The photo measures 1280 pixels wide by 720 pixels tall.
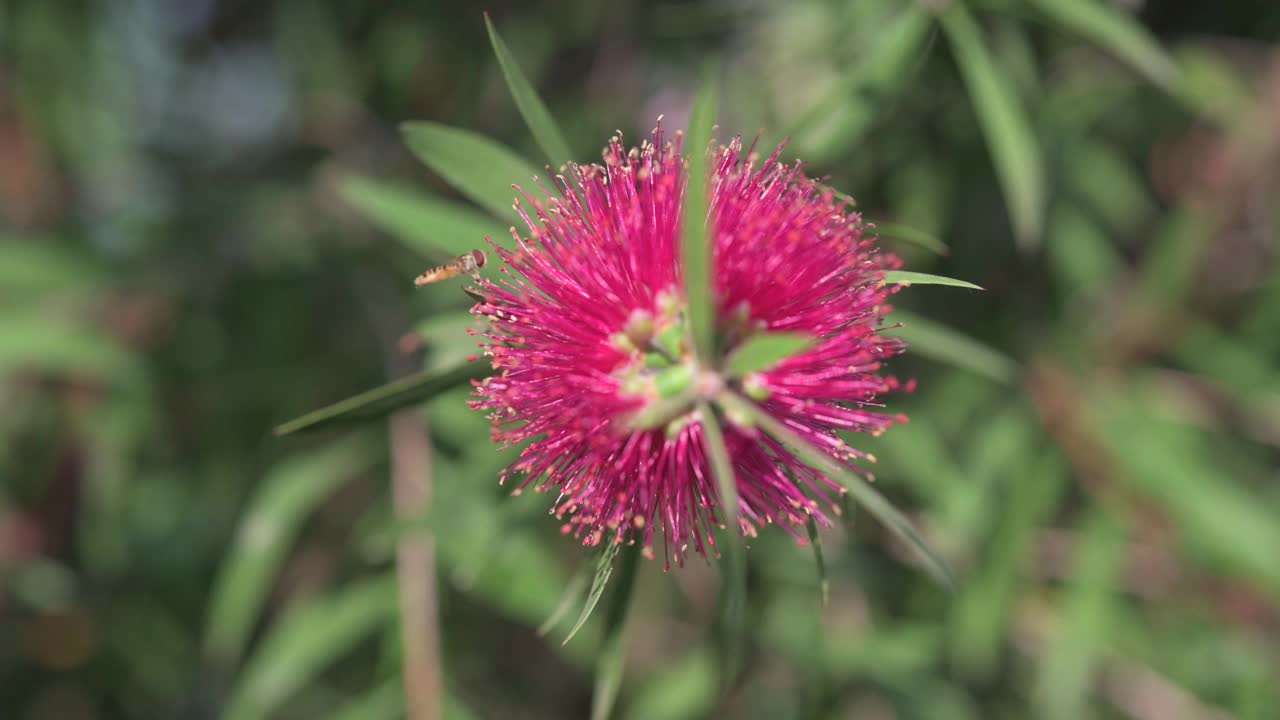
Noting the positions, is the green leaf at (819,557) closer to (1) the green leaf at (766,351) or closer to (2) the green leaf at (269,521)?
(1) the green leaf at (766,351)

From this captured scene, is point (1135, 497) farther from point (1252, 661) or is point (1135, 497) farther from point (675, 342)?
point (675, 342)

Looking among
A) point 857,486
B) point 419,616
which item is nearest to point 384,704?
point 419,616

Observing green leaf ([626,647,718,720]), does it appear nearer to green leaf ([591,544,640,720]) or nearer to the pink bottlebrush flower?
green leaf ([591,544,640,720])

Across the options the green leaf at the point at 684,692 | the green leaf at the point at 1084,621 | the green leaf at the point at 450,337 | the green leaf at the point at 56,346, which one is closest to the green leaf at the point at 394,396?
the green leaf at the point at 450,337

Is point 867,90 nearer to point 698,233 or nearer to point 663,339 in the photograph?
point 663,339

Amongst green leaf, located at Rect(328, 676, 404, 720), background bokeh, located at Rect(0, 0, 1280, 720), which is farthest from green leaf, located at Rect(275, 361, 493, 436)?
green leaf, located at Rect(328, 676, 404, 720)
